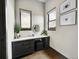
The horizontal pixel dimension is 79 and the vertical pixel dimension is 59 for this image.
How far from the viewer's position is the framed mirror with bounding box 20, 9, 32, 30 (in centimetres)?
346

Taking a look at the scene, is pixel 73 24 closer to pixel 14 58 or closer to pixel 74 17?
pixel 74 17

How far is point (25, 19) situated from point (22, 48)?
1527mm

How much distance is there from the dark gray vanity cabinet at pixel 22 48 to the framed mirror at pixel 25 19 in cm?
90

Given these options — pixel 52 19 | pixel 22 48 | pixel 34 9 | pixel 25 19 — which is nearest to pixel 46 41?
pixel 52 19

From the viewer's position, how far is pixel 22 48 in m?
2.76

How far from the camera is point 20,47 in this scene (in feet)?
8.84

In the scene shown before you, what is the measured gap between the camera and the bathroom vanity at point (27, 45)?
2.53 metres

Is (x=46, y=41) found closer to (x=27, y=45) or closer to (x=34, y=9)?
(x=27, y=45)

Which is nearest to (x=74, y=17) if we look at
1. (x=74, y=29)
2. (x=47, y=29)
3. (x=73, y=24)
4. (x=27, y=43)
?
(x=73, y=24)

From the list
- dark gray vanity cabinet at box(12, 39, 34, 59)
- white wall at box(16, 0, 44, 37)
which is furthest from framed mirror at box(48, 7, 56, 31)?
dark gray vanity cabinet at box(12, 39, 34, 59)

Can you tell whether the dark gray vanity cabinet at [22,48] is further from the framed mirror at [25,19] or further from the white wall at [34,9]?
the framed mirror at [25,19]

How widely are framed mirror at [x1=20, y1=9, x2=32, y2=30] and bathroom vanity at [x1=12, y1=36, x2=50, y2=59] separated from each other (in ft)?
2.64

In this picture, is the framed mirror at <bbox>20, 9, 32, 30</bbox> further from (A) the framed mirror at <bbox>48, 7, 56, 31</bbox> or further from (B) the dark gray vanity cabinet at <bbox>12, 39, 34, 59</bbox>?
(A) the framed mirror at <bbox>48, 7, 56, 31</bbox>

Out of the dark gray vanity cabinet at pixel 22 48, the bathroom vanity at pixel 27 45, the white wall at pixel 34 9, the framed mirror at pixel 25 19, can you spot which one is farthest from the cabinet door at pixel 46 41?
the framed mirror at pixel 25 19
